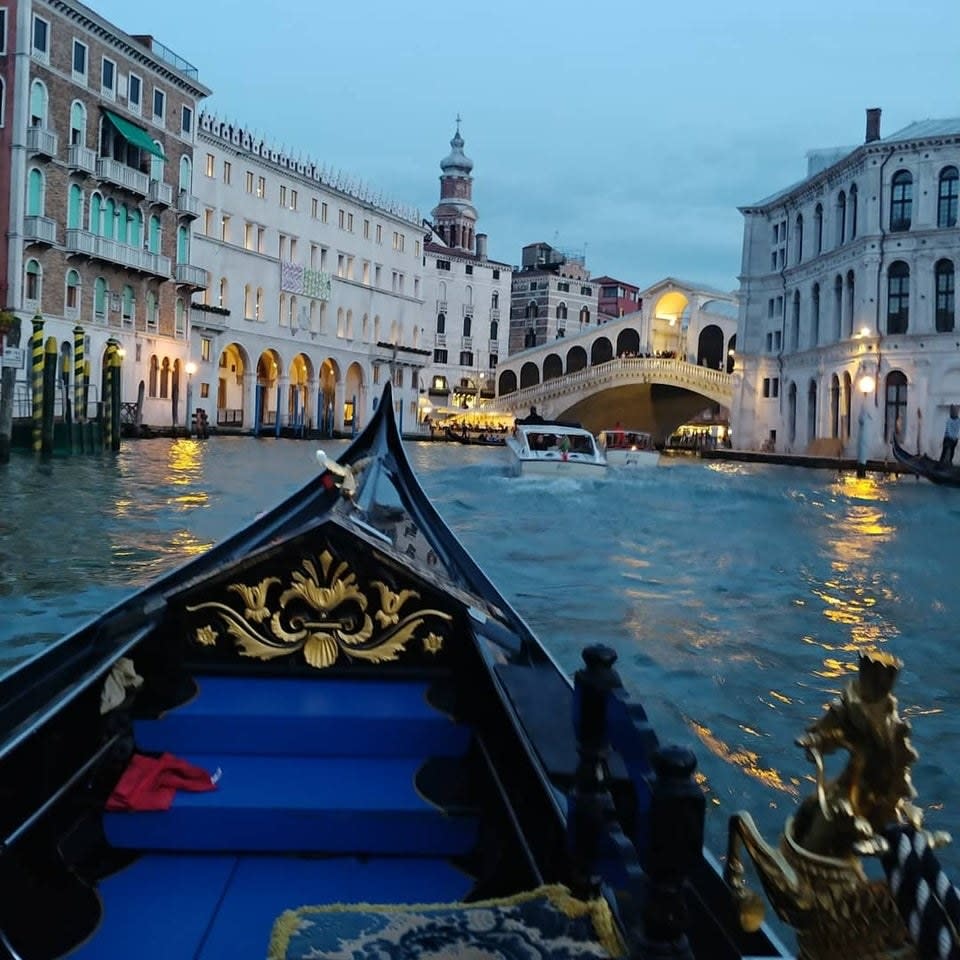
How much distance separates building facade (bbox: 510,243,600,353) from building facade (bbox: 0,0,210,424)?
59.2ft

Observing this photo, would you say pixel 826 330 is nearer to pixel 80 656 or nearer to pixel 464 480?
pixel 464 480

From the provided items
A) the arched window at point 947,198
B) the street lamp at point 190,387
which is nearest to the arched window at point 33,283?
the street lamp at point 190,387

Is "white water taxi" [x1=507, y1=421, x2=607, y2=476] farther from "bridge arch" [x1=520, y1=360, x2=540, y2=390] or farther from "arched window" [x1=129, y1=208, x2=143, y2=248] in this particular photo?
"bridge arch" [x1=520, y1=360, x2=540, y2=390]

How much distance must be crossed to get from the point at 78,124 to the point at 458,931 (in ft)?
47.9

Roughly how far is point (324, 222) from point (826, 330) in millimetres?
10740

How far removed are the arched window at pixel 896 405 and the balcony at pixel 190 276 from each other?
10672mm

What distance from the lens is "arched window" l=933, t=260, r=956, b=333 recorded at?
585 inches

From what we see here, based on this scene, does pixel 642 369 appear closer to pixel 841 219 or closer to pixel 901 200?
pixel 841 219

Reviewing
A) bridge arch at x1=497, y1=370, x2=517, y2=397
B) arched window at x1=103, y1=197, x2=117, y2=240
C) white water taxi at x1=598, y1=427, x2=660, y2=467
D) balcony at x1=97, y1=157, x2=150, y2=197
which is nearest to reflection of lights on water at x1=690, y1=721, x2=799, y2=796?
white water taxi at x1=598, y1=427, x2=660, y2=467

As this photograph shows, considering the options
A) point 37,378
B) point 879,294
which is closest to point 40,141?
point 37,378

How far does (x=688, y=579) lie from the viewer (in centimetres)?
470

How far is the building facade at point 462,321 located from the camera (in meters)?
30.2

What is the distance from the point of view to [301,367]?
2302 centimetres

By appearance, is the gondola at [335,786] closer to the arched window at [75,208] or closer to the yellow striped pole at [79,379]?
the yellow striped pole at [79,379]
